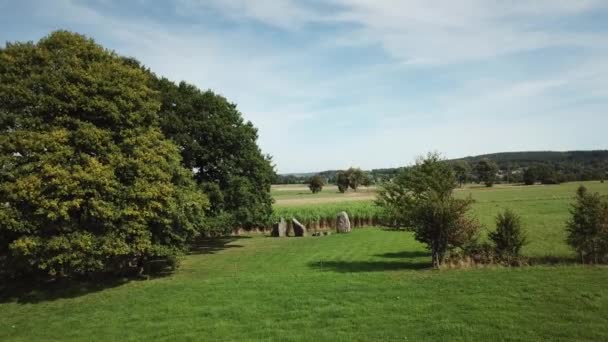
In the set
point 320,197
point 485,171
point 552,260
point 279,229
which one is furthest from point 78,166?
point 485,171

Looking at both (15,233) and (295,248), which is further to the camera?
(295,248)

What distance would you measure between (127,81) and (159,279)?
8621 millimetres

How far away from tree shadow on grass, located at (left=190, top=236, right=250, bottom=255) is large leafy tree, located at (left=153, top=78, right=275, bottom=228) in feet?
8.89

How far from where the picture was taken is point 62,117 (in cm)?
1597

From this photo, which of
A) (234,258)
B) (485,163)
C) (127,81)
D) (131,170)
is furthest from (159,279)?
(485,163)

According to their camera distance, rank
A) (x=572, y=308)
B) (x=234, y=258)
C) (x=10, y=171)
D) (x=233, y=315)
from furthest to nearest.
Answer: (x=234, y=258) → (x=10, y=171) → (x=233, y=315) → (x=572, y=308)

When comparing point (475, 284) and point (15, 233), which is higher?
point (15, 233)

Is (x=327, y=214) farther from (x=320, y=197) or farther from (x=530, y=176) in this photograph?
(x=530, y=176)

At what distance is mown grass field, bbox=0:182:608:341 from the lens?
10398mm

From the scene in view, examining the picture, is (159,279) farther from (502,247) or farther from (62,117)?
(502,247)

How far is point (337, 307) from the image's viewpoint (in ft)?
40.0

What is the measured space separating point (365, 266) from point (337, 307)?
21.2 ft

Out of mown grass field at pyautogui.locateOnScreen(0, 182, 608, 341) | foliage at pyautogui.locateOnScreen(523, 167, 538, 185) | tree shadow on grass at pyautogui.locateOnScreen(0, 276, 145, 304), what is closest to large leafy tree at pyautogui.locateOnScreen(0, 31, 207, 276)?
tree shadow on grass at pyautogui.locateOnScreen(0, 276, 145, 304)

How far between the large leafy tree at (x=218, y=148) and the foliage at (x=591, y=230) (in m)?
18.2
